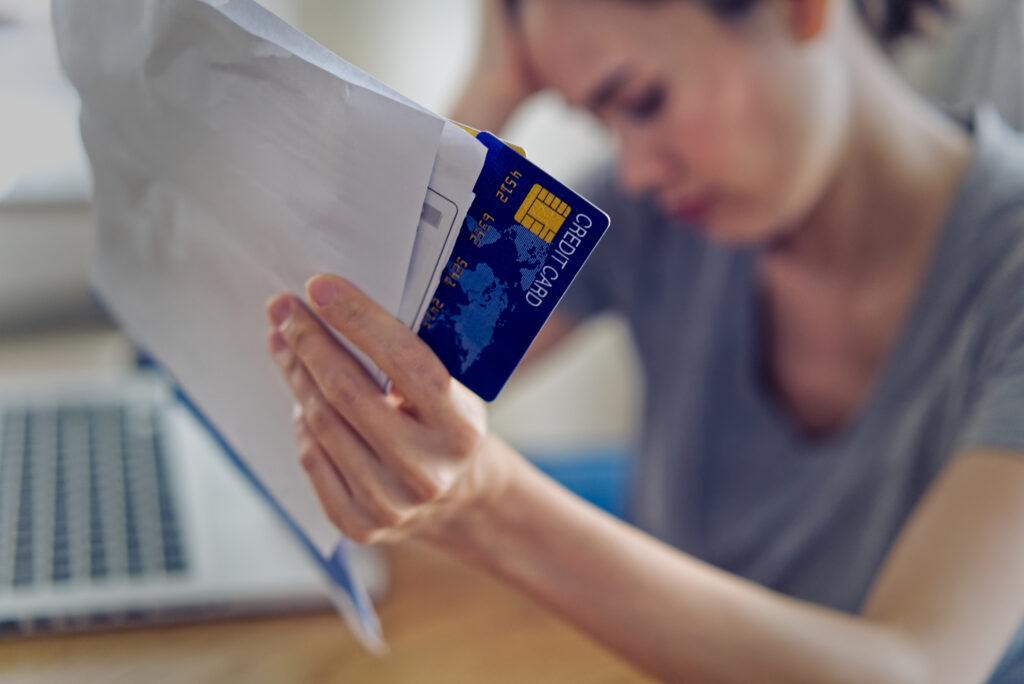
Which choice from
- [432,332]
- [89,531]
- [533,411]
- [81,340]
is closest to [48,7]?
[432,332]

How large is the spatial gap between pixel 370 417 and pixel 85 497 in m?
0.40

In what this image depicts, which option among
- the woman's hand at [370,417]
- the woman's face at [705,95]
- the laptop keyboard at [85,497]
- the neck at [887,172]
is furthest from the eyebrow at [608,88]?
the laptop keyboard at [85,497]

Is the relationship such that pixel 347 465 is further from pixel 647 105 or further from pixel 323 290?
pixel 647 105

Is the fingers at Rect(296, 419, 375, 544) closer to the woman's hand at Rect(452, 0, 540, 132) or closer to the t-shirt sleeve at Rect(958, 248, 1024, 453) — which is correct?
the t-shirt sleeve at Rect(958, 248, 1024, 453)

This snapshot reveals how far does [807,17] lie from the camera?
25.5 inches

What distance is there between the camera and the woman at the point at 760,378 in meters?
0.42

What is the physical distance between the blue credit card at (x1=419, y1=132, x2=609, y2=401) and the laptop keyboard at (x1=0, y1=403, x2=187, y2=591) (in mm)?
375

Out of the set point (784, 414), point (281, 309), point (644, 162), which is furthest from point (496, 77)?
point (281, 309)

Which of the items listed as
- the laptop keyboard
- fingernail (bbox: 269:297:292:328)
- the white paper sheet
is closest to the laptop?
the laptop keyboard

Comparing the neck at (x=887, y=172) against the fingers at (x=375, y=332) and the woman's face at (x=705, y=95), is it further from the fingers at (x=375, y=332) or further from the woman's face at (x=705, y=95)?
the fingers at (x=375, y=332)

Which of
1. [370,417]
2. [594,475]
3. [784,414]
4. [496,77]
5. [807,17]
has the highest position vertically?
[807,17]

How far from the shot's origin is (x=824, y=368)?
0.87 meters

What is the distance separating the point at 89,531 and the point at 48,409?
203 mm

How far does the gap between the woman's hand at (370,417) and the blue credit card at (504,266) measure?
18 millimetres
